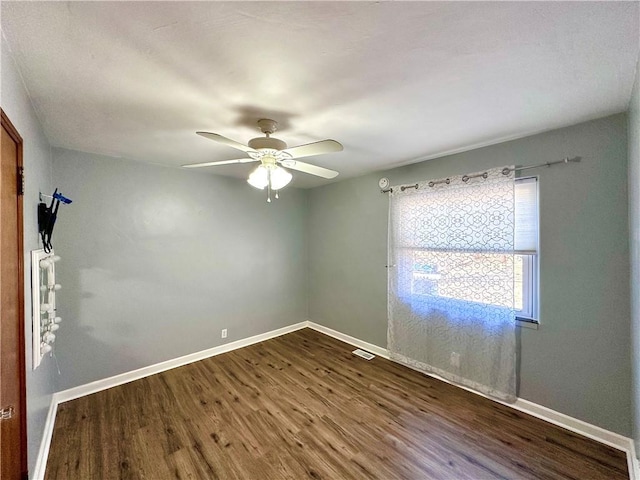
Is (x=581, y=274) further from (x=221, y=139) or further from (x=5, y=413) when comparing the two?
(x=5, y=413)

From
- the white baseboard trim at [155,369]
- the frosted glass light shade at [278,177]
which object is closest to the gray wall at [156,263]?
the white baseboard trim at [155,369]

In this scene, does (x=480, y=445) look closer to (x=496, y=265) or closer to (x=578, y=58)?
(x=496, y=265)

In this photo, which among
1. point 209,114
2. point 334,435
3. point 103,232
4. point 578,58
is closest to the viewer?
point 578,58

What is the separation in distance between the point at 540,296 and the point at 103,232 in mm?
4176

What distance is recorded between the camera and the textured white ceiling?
3.32ft

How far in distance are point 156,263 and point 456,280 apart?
332 cm

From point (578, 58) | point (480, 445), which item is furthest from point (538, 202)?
point (480, 445)

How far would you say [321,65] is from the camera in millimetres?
1301

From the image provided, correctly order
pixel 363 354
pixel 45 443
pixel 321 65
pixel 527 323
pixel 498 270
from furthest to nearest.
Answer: pixel 363 354 → pixel 498 270 → pixel 527 323 → pixel 45 443 → pixel 321 65

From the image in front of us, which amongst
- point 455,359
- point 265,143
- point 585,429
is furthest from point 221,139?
point 585,429

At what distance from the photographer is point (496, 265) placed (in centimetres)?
239

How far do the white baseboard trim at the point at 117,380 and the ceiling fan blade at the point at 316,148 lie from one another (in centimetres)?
253

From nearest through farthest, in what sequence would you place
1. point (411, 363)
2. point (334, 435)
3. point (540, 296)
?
1. point (334, 435)
2. point (540, 296)
3. point (411, 363)

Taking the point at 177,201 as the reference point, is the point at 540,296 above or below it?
below
